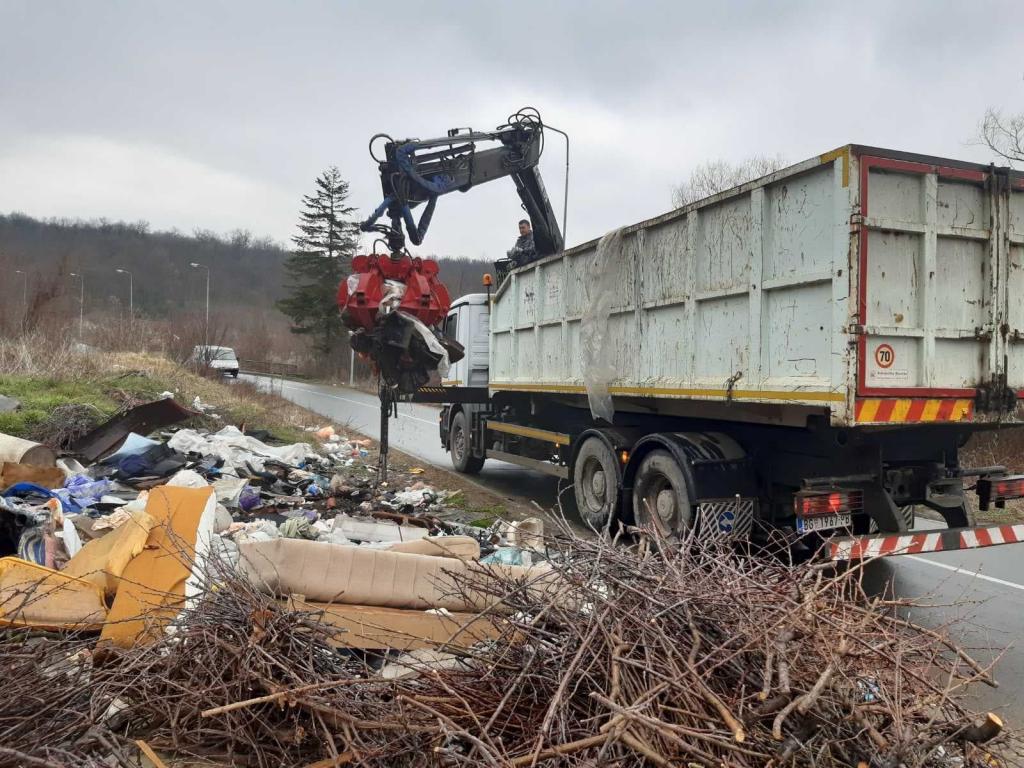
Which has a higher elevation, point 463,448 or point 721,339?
point 721,339

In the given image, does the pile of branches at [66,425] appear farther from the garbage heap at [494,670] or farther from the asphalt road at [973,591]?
the garbage heap at [494,670]

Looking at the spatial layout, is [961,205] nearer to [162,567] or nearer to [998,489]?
[998,489]

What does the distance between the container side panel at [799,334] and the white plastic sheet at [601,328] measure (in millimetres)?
2067

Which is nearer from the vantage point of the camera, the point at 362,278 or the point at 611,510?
the point at 611,510

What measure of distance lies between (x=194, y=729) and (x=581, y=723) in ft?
4.73

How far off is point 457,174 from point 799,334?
Answer: 19.2 ft

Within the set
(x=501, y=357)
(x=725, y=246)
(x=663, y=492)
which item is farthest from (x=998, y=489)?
(x=501, y=357)

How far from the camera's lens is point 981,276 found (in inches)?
193

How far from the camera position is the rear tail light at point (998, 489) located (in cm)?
548

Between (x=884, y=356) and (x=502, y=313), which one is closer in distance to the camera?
(x=884, y=356)

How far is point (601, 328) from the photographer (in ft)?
23.4

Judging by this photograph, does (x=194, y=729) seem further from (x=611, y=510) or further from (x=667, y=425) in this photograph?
(x=667, y=425)

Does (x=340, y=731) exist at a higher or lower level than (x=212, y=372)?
lower

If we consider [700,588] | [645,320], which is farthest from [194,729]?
[645,320]
